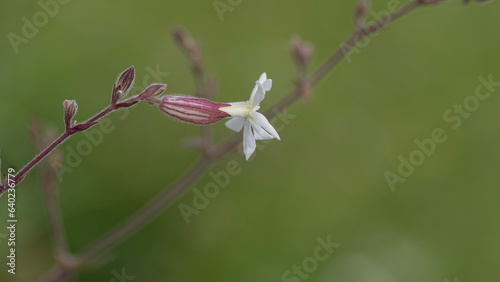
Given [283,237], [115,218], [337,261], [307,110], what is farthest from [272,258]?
[307,110]

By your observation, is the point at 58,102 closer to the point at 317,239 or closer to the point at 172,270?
the point at 172,270

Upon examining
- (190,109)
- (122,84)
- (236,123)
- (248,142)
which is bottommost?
(248,142)

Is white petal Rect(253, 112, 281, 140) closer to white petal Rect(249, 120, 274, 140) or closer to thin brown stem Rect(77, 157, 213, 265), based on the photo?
white petal Rect(249, 120, 274, 140)

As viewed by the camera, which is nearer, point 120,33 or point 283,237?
point 283,237

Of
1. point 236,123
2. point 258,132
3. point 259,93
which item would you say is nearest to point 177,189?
point 236,123

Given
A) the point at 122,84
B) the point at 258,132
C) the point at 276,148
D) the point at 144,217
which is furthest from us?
the point at 276,148

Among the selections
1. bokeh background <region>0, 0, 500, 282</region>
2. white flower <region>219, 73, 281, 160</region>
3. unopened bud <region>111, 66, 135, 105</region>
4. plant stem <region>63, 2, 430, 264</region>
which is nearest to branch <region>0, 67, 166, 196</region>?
unopened bud <region>111, 66, 135, 105</region>

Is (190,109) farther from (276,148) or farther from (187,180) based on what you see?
(276,148)
